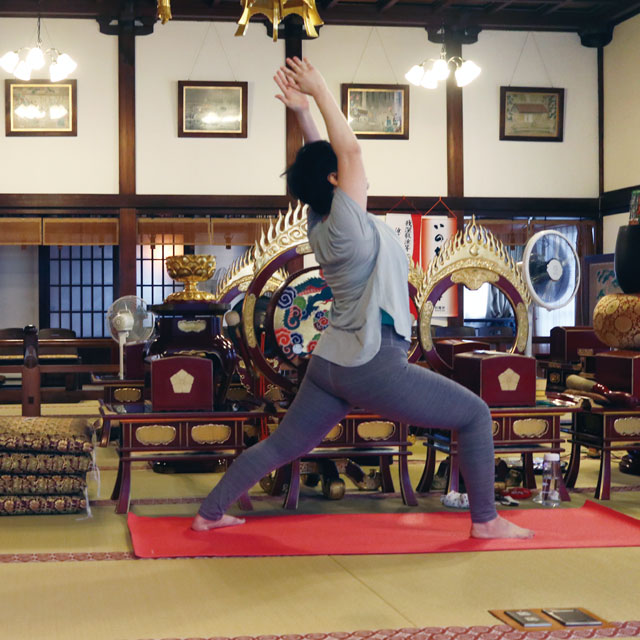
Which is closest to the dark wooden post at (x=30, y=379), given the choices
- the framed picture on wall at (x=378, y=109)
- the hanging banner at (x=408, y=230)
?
the hanging banner at (x=408, y=230)

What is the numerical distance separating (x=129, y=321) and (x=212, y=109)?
13.6ft

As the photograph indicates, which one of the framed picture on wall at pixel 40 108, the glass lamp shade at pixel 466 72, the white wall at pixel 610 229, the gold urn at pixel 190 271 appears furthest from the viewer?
the white wall at pixel 610 229

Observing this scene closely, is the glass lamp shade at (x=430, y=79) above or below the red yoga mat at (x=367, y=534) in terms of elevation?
above

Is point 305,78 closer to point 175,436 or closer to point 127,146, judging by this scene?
point 175,436

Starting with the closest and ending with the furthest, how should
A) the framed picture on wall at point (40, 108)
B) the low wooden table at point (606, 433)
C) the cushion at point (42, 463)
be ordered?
the cushion at point (42, 463) < the low wooden table at point (606, 433) < the framed picture on wall at point (40, 108)

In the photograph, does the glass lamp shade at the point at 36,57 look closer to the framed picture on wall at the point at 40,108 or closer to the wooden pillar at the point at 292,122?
the framed picture on wall at the point at 40,108

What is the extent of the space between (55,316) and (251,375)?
26.1 feet

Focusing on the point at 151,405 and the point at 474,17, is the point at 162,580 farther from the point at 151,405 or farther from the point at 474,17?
the point at 474,17

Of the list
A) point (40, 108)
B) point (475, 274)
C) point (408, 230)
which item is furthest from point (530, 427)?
point (40, 108)

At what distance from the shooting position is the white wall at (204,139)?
9852mm

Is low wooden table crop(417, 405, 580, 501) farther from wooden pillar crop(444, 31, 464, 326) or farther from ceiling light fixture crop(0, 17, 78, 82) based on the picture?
wooden pillar crop(444, 31, 464, 326)

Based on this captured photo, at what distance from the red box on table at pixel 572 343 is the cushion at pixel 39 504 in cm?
408

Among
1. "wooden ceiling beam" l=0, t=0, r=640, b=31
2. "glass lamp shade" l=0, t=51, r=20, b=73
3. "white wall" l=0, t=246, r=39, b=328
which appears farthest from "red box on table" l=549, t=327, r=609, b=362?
"white wall" l=0, t=246, r=39, b=328

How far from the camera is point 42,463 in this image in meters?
3.98
